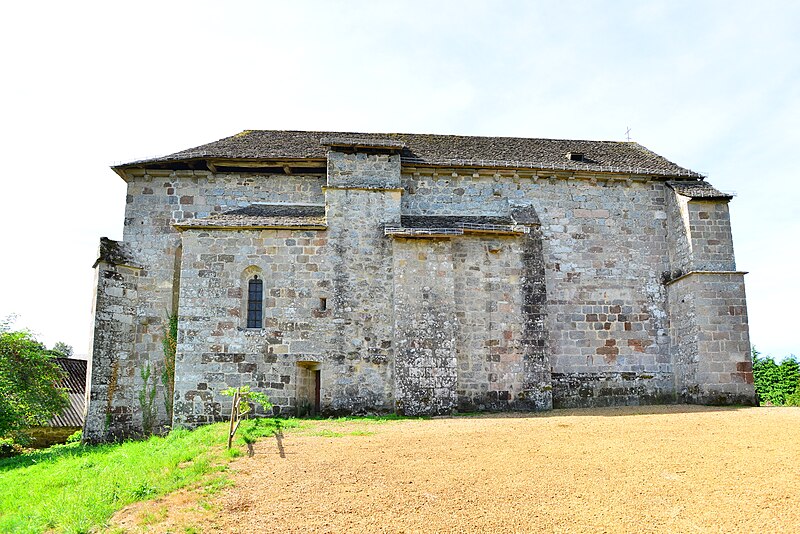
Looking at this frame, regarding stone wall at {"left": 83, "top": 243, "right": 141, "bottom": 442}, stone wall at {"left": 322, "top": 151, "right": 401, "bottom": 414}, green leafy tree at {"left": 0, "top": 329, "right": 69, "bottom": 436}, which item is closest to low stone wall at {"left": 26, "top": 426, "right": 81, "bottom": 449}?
green leafy tree at {"left": 0, "top": 329, "right": 69, "bottom": 436}

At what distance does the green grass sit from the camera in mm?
8758

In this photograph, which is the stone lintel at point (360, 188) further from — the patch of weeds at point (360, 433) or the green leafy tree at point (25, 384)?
the green leafy tree at point (25, 384)

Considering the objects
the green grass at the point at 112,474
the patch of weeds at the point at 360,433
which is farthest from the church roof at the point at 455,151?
the patch of weeds at the point at 360,433

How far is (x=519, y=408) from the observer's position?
16.8 meters

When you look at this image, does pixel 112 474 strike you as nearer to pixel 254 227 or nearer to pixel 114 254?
pixel 254 227

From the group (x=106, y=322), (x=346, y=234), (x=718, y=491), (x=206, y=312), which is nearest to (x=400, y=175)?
(x=346, y=234)

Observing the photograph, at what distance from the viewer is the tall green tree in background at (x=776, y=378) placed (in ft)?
76.5

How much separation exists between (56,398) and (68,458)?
5.65m

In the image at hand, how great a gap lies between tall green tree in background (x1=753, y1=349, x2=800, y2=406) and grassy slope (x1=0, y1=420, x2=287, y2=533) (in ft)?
64.2

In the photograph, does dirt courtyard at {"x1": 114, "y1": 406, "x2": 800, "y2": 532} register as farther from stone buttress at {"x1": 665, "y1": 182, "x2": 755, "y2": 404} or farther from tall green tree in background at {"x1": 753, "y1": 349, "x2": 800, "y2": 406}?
tall green tree in background at {"x1": 753, "y1": 349, "x2": 800, "y2": 406}

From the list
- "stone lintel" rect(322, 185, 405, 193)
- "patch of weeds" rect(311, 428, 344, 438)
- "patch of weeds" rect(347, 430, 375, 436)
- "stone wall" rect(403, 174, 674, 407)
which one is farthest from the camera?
"stone wall" rect(403, 174, 674, 407)

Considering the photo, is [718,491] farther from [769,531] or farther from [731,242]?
[731,242]

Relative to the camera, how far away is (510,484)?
8578 mm

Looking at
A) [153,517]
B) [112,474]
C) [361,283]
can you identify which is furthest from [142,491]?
[361,283]
